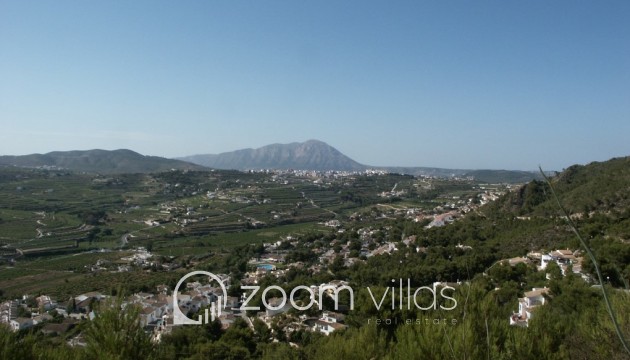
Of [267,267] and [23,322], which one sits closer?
[23,322]

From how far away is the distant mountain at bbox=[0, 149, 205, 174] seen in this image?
99.3 meters

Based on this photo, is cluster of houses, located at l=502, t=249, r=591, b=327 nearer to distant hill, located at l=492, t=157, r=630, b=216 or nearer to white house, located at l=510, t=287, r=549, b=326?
white house, located at l=510, t=287, r=549, b=326

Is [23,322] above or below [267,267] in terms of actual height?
below

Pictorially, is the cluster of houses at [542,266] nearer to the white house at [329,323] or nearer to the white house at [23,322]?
the white house at [329,323]

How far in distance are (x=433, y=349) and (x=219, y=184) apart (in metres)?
64.5

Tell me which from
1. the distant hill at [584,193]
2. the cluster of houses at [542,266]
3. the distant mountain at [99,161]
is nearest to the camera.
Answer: the cluster of houses at [542,266]

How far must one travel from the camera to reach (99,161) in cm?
11044

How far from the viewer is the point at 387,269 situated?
17.5m

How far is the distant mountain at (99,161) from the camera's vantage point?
9931 cm

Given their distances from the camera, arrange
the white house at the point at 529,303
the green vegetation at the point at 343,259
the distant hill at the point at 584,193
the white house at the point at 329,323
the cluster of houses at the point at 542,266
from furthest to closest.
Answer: the distant hill at the point at 584,193, the white house at the point at 329,323, the cluster of houses at the point at 542,266, the white house at the point at 529,303, the green vegetation at the point at 343,259

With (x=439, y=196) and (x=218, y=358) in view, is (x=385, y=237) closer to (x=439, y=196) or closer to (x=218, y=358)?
(x=218, y=358)

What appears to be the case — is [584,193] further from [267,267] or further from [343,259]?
[267,267]

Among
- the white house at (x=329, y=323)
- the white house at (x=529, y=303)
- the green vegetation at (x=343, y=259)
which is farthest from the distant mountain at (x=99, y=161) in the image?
the white house at (x=529, y=303)

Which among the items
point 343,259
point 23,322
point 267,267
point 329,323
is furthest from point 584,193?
point 23,322
